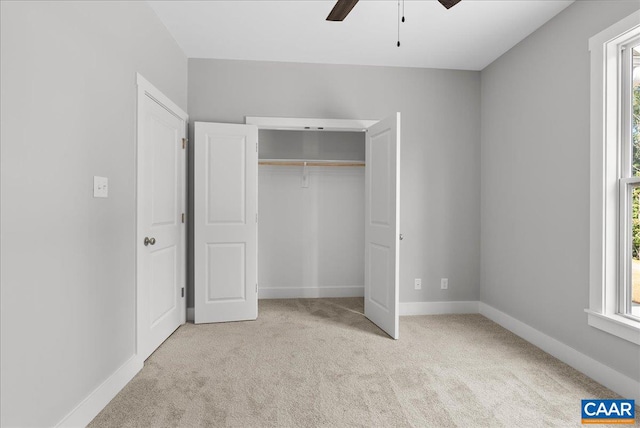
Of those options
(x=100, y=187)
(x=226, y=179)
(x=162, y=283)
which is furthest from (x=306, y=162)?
(x=100, y=187)

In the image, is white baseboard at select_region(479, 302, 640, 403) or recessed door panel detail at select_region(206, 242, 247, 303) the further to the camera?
recessed door panel detail at select_region(206, 242, 247, 303)

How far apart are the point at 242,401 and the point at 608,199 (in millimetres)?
2639

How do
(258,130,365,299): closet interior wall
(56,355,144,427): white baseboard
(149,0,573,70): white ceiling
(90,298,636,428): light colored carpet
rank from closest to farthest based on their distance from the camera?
(56,355,144,427): white baseboard
(90,298,636,428): light colored carpet
(149,0,573,70): white ceiling
(258,130,365,299): closet interior wall

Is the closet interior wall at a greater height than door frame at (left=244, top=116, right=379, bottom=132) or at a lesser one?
lesser

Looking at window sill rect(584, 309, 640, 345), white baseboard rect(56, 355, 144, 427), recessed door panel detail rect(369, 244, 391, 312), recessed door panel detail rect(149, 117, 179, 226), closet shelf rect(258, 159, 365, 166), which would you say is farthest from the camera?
closet shelf rect(258, 159, 365, 166)

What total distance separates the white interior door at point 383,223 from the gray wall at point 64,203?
2.06 m

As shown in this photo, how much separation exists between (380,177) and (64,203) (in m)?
2.56

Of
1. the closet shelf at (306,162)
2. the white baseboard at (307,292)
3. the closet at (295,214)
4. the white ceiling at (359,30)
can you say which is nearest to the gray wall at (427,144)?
the white ceiling at (359,30)

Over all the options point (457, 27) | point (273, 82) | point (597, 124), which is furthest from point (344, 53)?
point (597, 124)

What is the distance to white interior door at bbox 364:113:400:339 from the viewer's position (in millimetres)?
3201

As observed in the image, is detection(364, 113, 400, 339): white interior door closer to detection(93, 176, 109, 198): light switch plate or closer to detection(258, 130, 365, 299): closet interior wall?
detection(258, 130, 365, 299): closet interior wall

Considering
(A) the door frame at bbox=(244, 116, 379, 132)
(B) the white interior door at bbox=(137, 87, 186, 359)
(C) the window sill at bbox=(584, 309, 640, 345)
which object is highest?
(A) the door frame at bbox=(244, 116, 379, 132)

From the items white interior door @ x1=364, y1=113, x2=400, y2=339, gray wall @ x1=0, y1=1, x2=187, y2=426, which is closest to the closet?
white interior door @ x1=364, y1=113, x2=400, y2=339

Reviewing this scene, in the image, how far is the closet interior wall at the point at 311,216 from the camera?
4.62 metres
